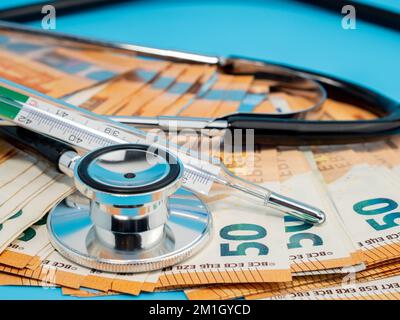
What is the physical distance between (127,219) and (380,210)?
14.4 inches

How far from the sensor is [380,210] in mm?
932

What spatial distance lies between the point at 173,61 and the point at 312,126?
52 cm

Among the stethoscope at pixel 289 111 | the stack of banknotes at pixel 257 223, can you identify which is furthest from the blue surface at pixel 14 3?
the stack of banknotes at pixel 257 223

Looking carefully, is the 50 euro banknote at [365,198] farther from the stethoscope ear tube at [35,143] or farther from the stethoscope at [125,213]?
the stethoscope ear tube at [35,143]

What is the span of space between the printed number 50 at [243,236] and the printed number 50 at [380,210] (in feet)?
0.49

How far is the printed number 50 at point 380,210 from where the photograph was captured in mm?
894

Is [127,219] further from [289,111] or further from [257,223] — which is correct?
[289,111]

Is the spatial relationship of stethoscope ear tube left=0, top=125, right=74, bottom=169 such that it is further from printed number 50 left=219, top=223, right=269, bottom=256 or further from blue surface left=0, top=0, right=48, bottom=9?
blue surface left=0, top=0, right=48, bottom=9

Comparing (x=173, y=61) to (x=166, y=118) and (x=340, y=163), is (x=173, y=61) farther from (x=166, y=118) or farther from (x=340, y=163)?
(x=340, y=163)

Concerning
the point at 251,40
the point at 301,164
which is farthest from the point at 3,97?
the point at 251,40

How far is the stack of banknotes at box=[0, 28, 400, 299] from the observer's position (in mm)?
776

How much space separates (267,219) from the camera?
0.90 metres

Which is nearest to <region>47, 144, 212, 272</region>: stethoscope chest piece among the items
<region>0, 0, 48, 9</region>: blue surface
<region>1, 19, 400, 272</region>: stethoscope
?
<region>1, 19, 400, 272</region>: stethoscope

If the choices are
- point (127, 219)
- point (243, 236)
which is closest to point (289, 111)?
point (243, 236)
